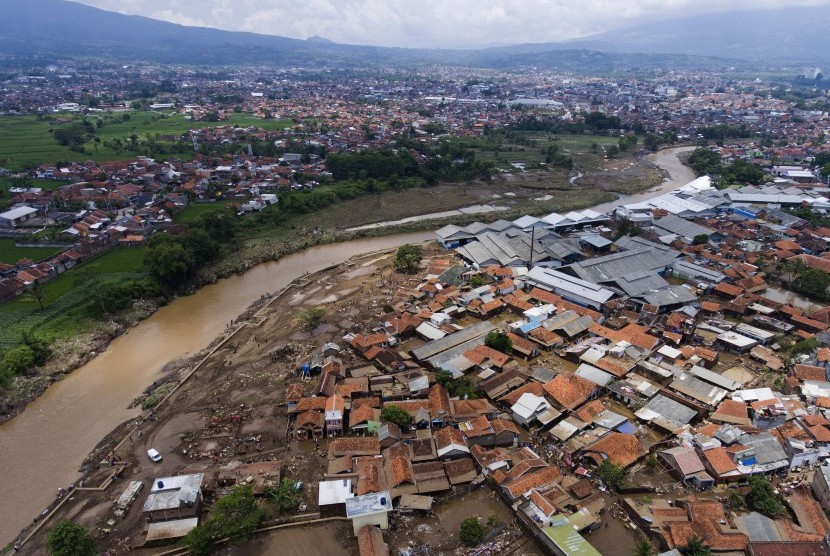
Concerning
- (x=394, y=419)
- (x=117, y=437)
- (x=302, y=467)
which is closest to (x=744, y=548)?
(x=394, y=419)

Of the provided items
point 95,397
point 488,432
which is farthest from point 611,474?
point 95,397

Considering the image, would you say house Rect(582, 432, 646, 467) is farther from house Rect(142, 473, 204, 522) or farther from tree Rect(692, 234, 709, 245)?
tree Rect(692, 234, 709, 245)

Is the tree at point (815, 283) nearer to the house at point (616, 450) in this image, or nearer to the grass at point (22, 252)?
the house at point (616, 450)

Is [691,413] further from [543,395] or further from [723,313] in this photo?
[723,313]

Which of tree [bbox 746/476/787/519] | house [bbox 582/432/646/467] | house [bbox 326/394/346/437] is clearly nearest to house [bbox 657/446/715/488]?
house [bbox 582/432/646/467]

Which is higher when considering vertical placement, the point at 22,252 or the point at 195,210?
the point at 22,252

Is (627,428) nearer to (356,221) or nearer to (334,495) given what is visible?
(334,495)
